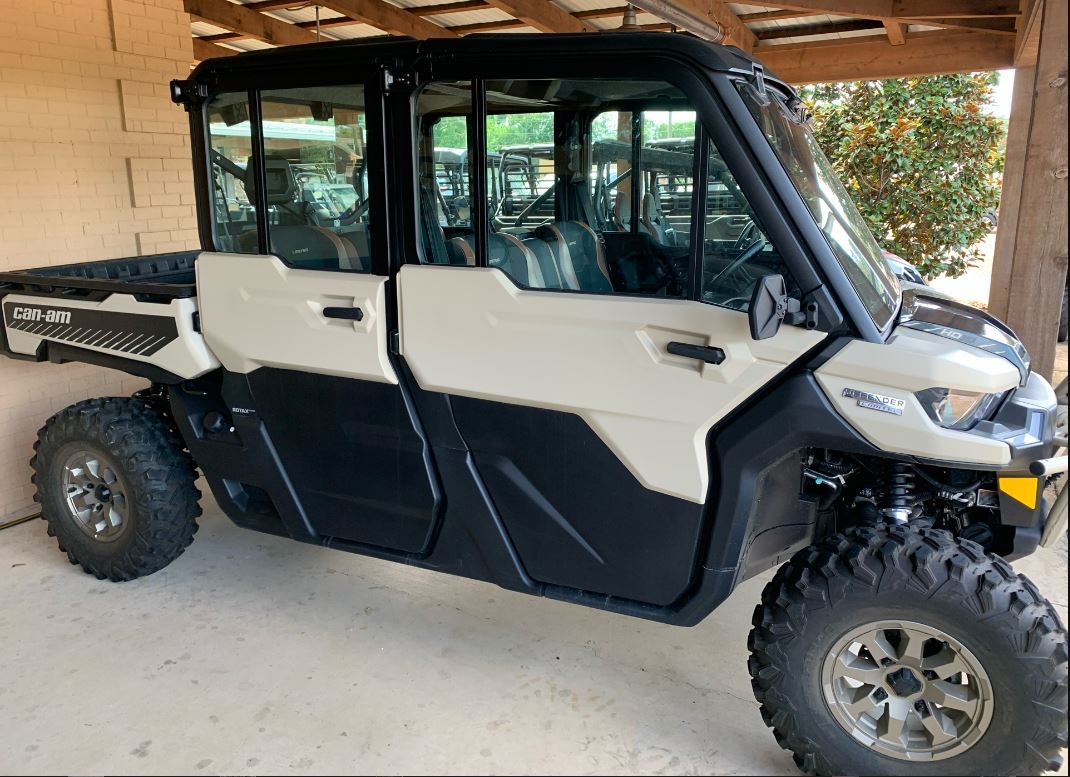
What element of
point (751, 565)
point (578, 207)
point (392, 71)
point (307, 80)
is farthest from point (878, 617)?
point (307, 80)

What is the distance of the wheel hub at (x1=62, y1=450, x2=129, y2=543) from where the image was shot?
149 inches

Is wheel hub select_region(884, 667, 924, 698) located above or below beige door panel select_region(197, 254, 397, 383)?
below

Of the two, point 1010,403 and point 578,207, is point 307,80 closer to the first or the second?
point 578,207

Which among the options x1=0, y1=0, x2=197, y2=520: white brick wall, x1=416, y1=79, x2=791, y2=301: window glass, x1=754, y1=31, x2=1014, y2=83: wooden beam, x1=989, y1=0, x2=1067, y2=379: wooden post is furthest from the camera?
x1=754, y1=31, x2=1014, y2=83: wooden beam

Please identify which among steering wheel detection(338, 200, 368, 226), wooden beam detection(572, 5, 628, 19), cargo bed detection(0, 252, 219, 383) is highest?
wooden beam detection(572, 5, 628, 19)

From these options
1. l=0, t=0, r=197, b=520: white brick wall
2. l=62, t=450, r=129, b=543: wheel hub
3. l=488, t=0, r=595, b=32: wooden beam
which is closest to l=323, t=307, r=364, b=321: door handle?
l=62, t=450, r=129, b=543: wheel hub

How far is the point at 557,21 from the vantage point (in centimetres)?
704

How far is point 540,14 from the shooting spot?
22.6ft

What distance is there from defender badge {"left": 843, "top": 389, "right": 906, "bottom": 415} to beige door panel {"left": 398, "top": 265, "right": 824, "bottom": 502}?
0.57 ft

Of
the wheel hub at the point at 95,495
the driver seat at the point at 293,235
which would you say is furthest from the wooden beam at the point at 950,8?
the wheel hub at the point at 95,495

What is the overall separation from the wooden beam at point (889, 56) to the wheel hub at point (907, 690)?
5912 mm

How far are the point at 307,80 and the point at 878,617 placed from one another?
2440mm

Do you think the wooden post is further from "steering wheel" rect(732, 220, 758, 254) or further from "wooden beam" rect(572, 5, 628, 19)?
"wooden beam" rect(572, 5, 628, 19)

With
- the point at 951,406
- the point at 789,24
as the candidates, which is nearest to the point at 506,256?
the point at 951,406
